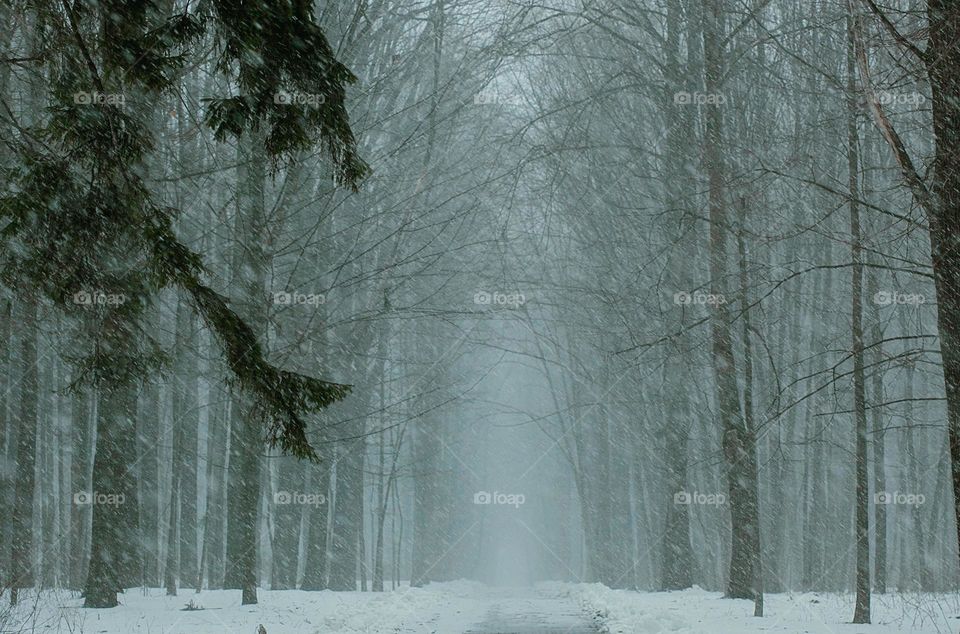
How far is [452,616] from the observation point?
52.6ft

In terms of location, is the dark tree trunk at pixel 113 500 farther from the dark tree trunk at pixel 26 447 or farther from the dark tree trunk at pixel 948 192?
the dark tree trunk at pixel 948 192

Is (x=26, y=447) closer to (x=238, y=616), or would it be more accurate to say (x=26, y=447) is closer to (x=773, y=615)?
(x=238, y=616)

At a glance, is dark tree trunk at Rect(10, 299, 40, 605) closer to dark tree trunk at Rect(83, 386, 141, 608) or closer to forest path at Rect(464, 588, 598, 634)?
dark tree trunk at Rect(83, 386, 141, 608)

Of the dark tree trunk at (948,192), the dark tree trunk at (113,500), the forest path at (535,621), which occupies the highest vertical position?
the dark tree trunk at (948,192)

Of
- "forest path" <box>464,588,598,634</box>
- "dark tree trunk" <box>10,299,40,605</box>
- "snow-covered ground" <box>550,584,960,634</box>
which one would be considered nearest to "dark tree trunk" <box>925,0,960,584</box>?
"snow-covered ground" <box>550,584,960,634</box>

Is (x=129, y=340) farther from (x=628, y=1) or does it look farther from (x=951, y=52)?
(x=628, y=1)

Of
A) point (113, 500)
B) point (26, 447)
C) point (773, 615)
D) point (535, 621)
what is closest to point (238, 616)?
point (113, 500)

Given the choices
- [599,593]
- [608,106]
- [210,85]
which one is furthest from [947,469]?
[210,85]

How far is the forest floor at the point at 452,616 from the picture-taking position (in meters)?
10.7

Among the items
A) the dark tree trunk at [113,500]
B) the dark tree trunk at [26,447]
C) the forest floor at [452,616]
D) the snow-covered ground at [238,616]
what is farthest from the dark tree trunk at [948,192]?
the dark tree trunk at [26,447]

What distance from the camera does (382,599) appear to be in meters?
17.1

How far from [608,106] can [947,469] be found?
12.6 m

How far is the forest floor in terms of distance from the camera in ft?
35.0

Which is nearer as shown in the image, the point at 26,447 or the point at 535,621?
the point at 535,621
